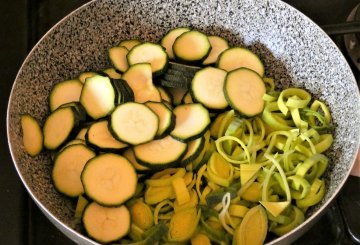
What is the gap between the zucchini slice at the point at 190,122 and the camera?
3.35 ft

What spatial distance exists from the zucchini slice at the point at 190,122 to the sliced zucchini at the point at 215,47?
0.52ft

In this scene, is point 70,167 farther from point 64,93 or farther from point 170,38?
point 170,38

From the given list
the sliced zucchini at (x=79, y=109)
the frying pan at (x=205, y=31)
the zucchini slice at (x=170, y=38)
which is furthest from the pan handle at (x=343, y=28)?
the sliced zucchini at (x=79, y=109)

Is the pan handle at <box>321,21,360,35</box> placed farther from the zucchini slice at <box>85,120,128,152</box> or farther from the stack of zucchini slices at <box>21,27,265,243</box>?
the zucchini slice at <box>85,120,128,152</box>

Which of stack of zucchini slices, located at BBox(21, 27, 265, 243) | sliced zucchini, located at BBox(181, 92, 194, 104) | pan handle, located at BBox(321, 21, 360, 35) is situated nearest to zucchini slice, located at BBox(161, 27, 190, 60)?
stack of zucchini slices, located at BBox(21, 27, 265, 243)

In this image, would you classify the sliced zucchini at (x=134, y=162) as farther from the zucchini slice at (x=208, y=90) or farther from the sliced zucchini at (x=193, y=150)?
the zucchini slice at (x=208, y=90)

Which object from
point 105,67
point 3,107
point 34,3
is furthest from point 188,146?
point 34,3

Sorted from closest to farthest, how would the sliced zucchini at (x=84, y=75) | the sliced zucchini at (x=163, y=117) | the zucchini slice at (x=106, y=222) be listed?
the zucchini slice at (x=106, y=222) < the sliced zucchini at (x=163, y=117) < the sliced zucchini at (x=84, y=75)

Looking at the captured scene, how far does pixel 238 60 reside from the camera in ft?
3.79

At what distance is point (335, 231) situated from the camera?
102cm

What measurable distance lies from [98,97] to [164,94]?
152mm

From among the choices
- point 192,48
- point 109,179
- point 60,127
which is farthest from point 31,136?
point 192,48

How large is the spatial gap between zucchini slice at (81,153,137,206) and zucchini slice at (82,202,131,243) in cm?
2

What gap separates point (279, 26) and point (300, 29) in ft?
0.17
